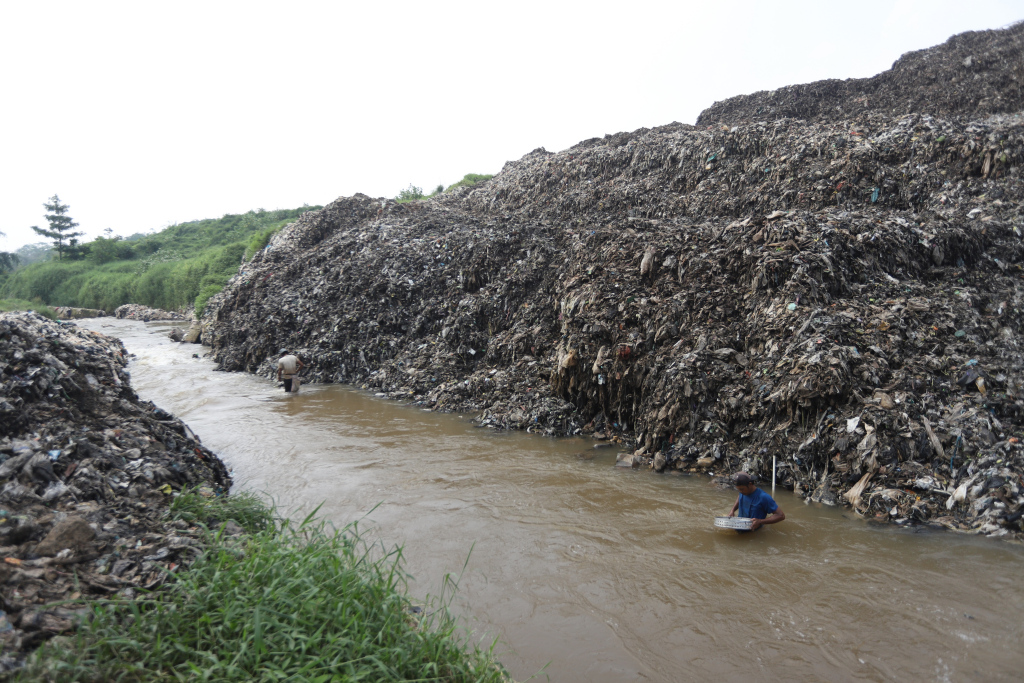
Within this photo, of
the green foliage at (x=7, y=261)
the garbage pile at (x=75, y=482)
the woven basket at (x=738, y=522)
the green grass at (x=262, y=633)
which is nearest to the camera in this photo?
the green grass at (x=262, y=633)

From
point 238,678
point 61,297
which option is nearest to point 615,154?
point 238,678

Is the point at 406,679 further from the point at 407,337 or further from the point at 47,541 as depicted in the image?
the point at 407,337

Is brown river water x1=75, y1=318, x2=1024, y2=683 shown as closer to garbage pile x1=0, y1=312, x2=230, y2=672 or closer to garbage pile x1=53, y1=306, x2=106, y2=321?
garbage pile x1=0, y1=312, x2=230, y2=672

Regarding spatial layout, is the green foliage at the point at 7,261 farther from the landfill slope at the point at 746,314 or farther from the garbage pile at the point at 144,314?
the landfill slope at the point at 746,314

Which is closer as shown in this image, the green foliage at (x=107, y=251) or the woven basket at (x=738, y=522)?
the woven basket at (x=738, y=522)

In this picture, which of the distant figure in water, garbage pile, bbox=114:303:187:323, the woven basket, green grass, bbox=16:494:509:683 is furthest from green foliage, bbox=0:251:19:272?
the woven basket

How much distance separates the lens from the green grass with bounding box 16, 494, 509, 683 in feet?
7.07

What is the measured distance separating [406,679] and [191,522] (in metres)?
2.11

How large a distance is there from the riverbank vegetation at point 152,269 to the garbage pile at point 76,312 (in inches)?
36.9

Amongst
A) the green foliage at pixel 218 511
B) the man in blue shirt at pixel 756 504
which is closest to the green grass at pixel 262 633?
the green foliage at pixel 218 511

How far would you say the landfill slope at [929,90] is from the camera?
35.9ft

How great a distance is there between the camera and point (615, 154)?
13086 mm

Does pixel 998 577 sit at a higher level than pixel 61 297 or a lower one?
lower

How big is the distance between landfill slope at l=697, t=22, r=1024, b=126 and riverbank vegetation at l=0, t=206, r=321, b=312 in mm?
17478
